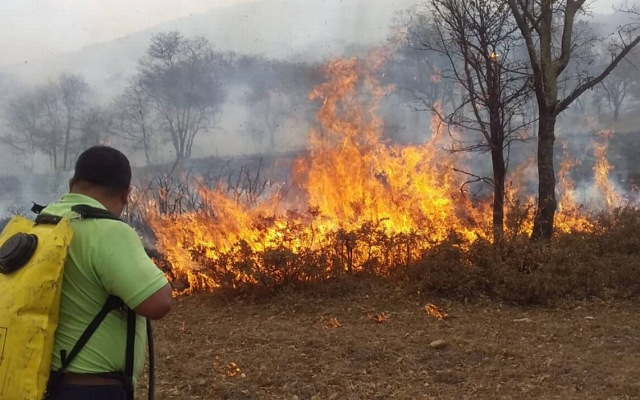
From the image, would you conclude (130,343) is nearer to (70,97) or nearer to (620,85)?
(70,97)

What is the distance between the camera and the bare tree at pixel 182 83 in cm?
1981

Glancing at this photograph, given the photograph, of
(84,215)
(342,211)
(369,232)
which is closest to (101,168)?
(84,215)

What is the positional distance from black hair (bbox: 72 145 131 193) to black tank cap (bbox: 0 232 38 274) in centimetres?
32

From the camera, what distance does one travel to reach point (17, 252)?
219cm

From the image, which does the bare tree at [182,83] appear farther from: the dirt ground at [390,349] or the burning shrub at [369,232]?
the dirt ground at [390,349]

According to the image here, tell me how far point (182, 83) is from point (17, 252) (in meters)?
19.1

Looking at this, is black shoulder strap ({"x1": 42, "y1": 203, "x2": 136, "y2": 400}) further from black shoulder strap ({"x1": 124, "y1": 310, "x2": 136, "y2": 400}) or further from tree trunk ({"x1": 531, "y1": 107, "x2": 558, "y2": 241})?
tree trunk ({"x1": 531, "y1": 107, "x2": 558, "y2": 241})

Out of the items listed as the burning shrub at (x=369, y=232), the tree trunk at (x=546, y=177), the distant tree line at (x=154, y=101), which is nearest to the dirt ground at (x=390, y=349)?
A: the burning shrub at (x=369, y=232)

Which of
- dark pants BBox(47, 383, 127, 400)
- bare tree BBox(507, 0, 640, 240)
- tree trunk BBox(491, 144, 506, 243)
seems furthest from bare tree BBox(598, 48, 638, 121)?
dark pants BBox(47, 383, 127, 400)

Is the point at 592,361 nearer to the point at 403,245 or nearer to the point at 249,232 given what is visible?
the point at 403,245

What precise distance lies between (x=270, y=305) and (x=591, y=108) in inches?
1241

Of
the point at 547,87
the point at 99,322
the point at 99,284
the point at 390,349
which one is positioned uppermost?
the point at 547,87

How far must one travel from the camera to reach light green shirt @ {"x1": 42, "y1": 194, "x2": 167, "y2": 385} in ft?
7.19

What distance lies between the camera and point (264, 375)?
5.09 metres
